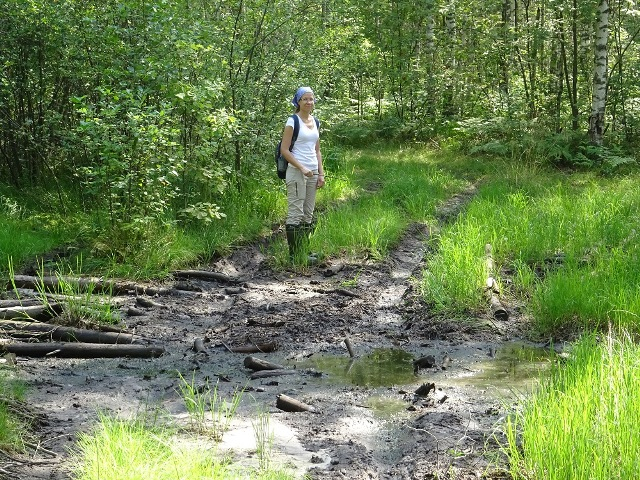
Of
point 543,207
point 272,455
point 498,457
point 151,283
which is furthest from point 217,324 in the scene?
point 543,207

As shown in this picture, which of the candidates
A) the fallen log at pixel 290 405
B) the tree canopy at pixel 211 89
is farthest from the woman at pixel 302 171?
the fallen log at pixel 290 405

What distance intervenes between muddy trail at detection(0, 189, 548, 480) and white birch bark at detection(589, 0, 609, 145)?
34.7ft

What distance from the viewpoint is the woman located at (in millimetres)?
9383

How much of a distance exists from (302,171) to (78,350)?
4.28 meters

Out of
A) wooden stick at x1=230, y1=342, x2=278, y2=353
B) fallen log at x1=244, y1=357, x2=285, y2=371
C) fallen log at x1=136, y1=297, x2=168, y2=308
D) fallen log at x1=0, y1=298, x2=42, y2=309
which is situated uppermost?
fallen log at x1=0, y1=298, x2=42, y2=309

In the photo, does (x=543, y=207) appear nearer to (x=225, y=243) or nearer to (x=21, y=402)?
(x=225, y=243)

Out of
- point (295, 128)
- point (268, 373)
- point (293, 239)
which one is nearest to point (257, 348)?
Result: point (268, 373)

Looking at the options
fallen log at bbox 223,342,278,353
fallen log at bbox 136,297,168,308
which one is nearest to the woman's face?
fallen log at bbox 136,297,168,308

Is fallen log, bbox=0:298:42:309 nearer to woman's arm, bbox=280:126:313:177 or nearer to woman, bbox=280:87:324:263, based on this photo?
woman, bbox=280:87:324:263

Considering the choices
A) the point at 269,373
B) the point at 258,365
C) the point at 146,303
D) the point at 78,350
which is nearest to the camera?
the point at 269,373

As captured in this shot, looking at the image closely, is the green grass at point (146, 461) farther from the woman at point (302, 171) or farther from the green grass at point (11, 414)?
the woman at point (302, 171)

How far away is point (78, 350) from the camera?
6.08 m

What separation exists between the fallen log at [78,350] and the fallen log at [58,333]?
178 mm

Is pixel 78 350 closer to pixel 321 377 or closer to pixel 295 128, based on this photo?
pixel 321 377
